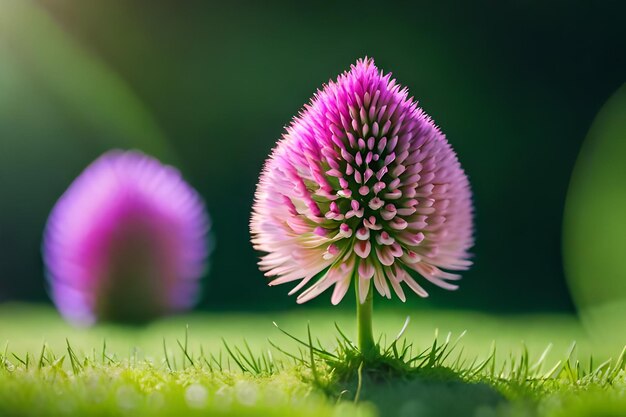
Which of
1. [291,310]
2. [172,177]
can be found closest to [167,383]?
[172,177]

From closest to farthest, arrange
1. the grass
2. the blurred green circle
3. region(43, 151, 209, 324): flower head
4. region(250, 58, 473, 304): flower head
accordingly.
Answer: the grass, region(250, 58, 473, 304): flower head, region(43, 151, 209, 324): flower head, the blurred green circle

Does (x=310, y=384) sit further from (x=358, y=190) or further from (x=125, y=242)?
(x=125, y=242)

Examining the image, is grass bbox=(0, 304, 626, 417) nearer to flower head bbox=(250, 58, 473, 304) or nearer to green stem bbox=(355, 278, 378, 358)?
green stem bbox=(355, 278, 378, 358)

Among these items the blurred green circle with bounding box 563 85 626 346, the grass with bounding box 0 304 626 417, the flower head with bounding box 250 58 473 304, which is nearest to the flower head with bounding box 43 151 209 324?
the grass with bounding box 0 304 626 417

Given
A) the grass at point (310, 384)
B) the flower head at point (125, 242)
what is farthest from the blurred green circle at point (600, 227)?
the flower head at point (125, 242)

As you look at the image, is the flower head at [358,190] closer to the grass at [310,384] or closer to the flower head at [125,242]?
the grass at [310,384]

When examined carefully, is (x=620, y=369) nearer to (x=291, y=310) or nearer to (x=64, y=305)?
(x=64, y=305)
